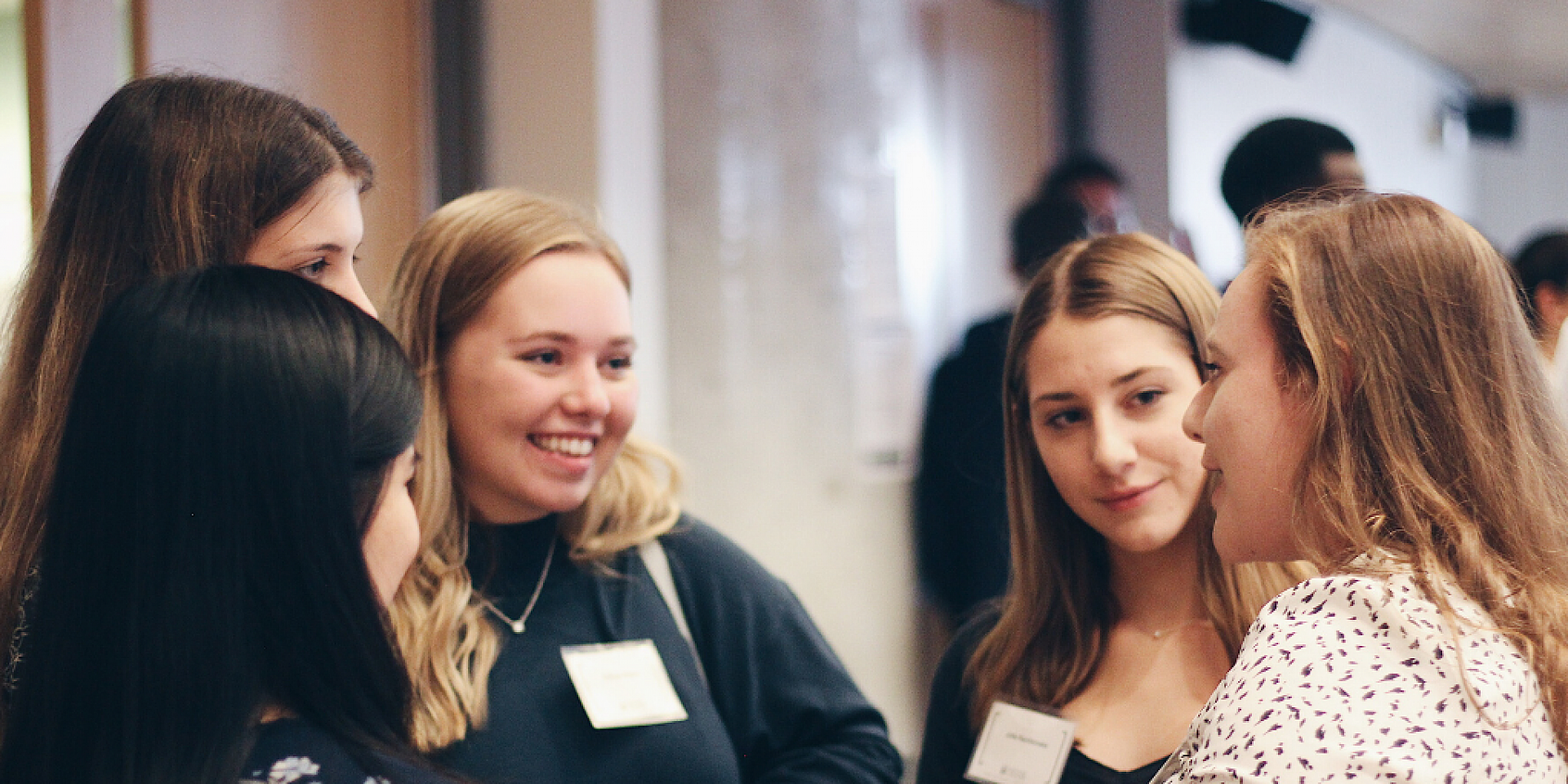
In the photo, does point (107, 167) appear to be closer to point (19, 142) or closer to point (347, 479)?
point (347, 479)

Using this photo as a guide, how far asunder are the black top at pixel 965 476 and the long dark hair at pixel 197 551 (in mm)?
2220

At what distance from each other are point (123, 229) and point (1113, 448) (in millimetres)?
1165

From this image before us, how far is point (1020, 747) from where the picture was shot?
5.29ft

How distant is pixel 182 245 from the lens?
1269 millimetres

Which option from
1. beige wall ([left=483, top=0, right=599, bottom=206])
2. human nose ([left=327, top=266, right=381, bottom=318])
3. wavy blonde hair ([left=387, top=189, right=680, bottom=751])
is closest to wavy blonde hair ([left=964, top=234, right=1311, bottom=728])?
wavy blonde hair ([left=387, top=189, right=680, bottom=751])

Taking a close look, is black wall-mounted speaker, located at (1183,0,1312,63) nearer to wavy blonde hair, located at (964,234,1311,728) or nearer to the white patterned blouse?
wavy blonde hair, located at (964,234,1311,728)

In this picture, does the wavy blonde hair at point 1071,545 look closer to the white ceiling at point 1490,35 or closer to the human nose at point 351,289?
the human nose at point 351,289

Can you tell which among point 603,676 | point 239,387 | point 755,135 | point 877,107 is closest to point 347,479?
point 239,387

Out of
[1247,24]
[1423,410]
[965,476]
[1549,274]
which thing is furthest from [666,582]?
[1247,24]

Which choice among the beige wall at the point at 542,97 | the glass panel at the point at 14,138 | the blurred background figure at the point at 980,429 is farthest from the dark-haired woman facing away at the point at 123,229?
the blurred background figure at the point at 980,429

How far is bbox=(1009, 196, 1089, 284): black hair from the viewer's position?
10.3 feet

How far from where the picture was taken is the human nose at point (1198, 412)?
129 centimetres

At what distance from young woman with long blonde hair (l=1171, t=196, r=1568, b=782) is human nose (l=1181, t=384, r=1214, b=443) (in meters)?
0.01

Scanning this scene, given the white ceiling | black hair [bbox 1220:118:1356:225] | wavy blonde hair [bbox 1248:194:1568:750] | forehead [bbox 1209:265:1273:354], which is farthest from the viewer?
the white ceiling
